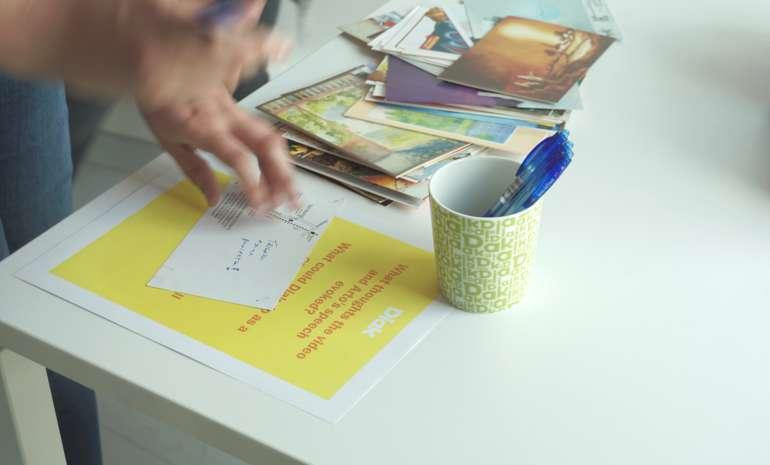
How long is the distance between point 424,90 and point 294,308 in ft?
1.15

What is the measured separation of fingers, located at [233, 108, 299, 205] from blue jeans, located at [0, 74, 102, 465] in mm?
360

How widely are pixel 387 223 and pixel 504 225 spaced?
0.17 m

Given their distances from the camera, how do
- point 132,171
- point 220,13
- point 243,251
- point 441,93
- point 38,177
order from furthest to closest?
1. point 132,171
2. point 38,177
3. point 441,93
4. point 243,251
5. point 220,13

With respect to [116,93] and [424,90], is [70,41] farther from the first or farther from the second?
[424,90]

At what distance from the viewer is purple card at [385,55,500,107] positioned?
1.03 m

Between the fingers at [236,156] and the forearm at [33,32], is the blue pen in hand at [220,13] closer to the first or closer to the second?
the forearm at [33,32]

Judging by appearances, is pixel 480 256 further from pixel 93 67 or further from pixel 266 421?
pixel 93 67

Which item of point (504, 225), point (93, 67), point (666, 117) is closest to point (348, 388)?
point (504, 225)

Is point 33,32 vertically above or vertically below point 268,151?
above

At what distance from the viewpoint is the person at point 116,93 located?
1.96 ft

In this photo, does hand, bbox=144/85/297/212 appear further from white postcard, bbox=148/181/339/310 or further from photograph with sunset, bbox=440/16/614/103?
photograph with sunset, bbox=440/16/614/103

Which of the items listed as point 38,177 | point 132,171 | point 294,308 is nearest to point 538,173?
point 294,308

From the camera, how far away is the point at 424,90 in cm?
105

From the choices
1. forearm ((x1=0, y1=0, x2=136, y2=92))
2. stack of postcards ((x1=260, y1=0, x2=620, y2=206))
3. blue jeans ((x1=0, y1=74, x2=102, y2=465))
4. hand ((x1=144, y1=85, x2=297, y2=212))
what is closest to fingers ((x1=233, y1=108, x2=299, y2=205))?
hand ((x1=144, y1=85, x2=297, y2=212))
